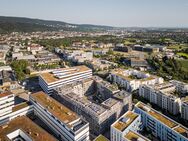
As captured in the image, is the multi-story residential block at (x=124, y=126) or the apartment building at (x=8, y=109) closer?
the multi-story residential block at (x=124, y=126)

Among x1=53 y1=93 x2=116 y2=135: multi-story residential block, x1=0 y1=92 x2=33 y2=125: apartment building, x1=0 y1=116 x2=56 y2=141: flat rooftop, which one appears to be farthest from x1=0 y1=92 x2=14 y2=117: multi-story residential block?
x1=53 y1=93 x2=116 y2=135: multi-story residential block

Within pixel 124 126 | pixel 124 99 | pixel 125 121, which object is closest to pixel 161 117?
pixel 125 121

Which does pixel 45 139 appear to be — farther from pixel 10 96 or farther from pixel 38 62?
pixel 38 62

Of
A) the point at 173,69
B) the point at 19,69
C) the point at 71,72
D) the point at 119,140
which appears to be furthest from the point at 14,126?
the point at 173,69

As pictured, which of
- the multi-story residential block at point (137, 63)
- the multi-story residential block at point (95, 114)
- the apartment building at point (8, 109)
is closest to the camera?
the multi-story residential block at point (95, 114)

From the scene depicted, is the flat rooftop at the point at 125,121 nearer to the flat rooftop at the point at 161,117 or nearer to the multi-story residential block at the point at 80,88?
the flat rooftop at the point at 161,117

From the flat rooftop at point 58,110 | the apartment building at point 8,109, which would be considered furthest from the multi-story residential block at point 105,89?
the apartment building at point 8,109

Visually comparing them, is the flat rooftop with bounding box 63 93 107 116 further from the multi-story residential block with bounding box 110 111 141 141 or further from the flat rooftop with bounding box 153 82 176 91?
the flat rooftop with bounding box 153 82 176 91
